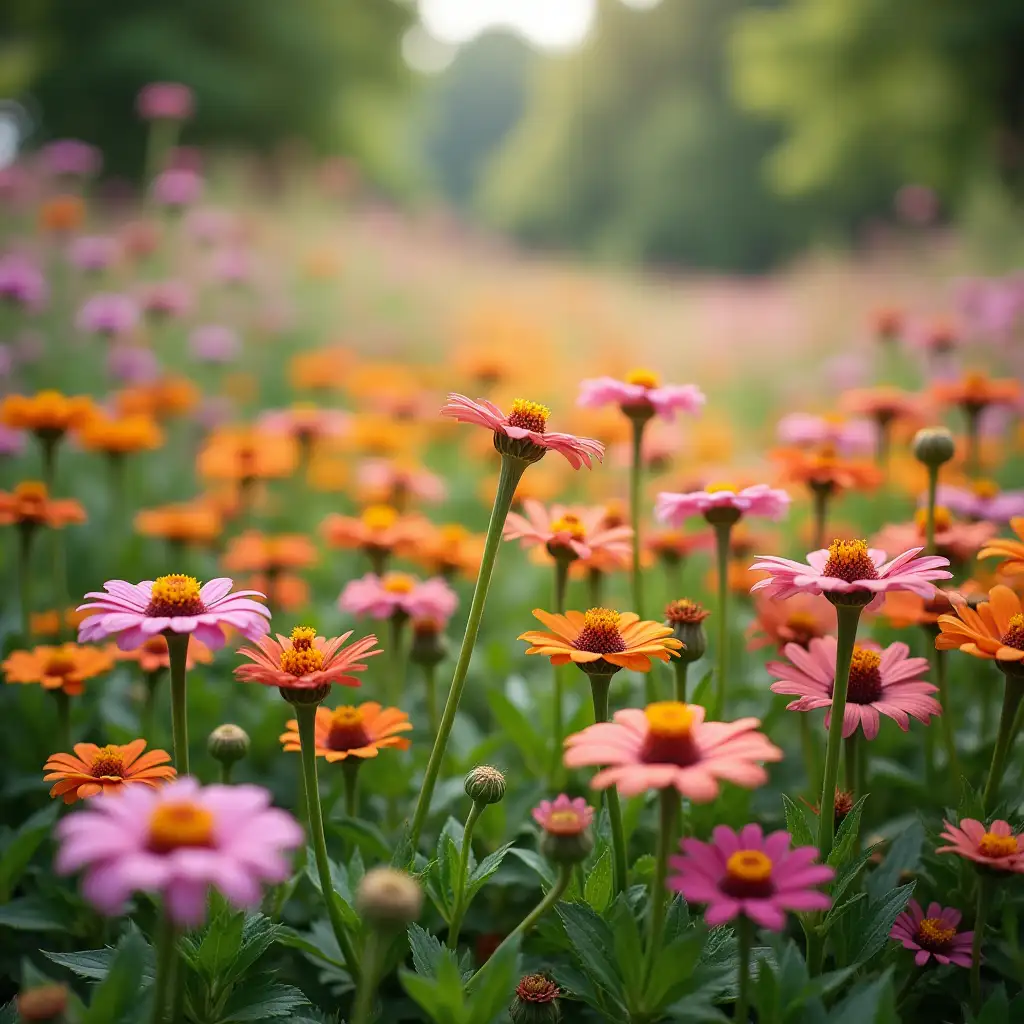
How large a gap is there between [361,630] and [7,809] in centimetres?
133

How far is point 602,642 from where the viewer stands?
5.17 feet

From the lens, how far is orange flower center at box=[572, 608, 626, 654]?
5.17ft

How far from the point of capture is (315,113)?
15.9m

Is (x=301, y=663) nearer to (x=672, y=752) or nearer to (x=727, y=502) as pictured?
(x=672, y=752)

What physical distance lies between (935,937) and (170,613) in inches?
61.8

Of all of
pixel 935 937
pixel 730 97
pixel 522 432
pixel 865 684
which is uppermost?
pixel 730 97

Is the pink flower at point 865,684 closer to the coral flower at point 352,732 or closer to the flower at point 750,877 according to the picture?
the flower at point 750,877

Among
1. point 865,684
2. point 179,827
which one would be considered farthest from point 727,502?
point 179,827

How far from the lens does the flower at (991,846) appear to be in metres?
1.48

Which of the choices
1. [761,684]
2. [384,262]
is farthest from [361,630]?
[384,262]

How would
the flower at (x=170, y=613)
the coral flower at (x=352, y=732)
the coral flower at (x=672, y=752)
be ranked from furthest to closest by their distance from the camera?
the coral flower at (x=352, y=732) → the flower at (x=170, y=613) → the coral flower at (x=672, y=752)

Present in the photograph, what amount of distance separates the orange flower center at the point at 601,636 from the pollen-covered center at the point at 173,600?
2.29 ft

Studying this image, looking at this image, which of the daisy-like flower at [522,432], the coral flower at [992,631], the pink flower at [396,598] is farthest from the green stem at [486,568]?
the coral flower at [992,631]

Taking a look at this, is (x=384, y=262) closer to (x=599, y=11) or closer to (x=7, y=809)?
(x=7, y=809)
